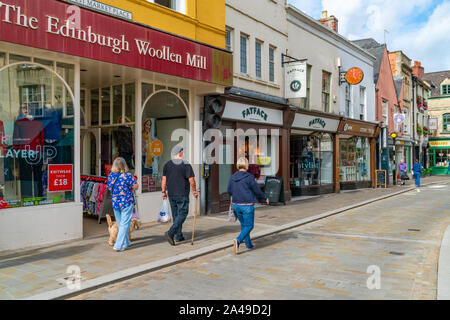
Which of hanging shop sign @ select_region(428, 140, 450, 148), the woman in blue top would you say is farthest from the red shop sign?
hanging shop sign @ select_region(428, 140, 450, 148)

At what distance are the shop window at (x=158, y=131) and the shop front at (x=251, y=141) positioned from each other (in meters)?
1.43

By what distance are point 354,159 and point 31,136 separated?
60.1 feet

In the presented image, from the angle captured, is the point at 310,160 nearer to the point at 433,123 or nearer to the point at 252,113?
the point at 252,113

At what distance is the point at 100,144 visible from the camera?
36.7ft

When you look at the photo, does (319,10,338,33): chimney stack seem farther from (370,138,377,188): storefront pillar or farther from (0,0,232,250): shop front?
(0,0,232,250): shop front

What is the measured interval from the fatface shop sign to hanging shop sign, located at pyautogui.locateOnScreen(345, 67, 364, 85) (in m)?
11.0

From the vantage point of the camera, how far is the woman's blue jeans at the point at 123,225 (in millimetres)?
6992

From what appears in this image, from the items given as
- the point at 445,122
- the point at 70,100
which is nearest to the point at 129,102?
the point at 70,100

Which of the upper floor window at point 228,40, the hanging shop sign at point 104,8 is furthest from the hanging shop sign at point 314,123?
the hanging shop sign at point 104,8

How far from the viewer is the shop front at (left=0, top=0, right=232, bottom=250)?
7027 millimetres

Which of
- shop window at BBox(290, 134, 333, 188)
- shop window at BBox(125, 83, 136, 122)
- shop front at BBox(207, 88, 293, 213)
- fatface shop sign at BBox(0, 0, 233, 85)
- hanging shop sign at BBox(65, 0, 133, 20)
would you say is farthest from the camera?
shop window at BBox(290, 134, 333, 188)
